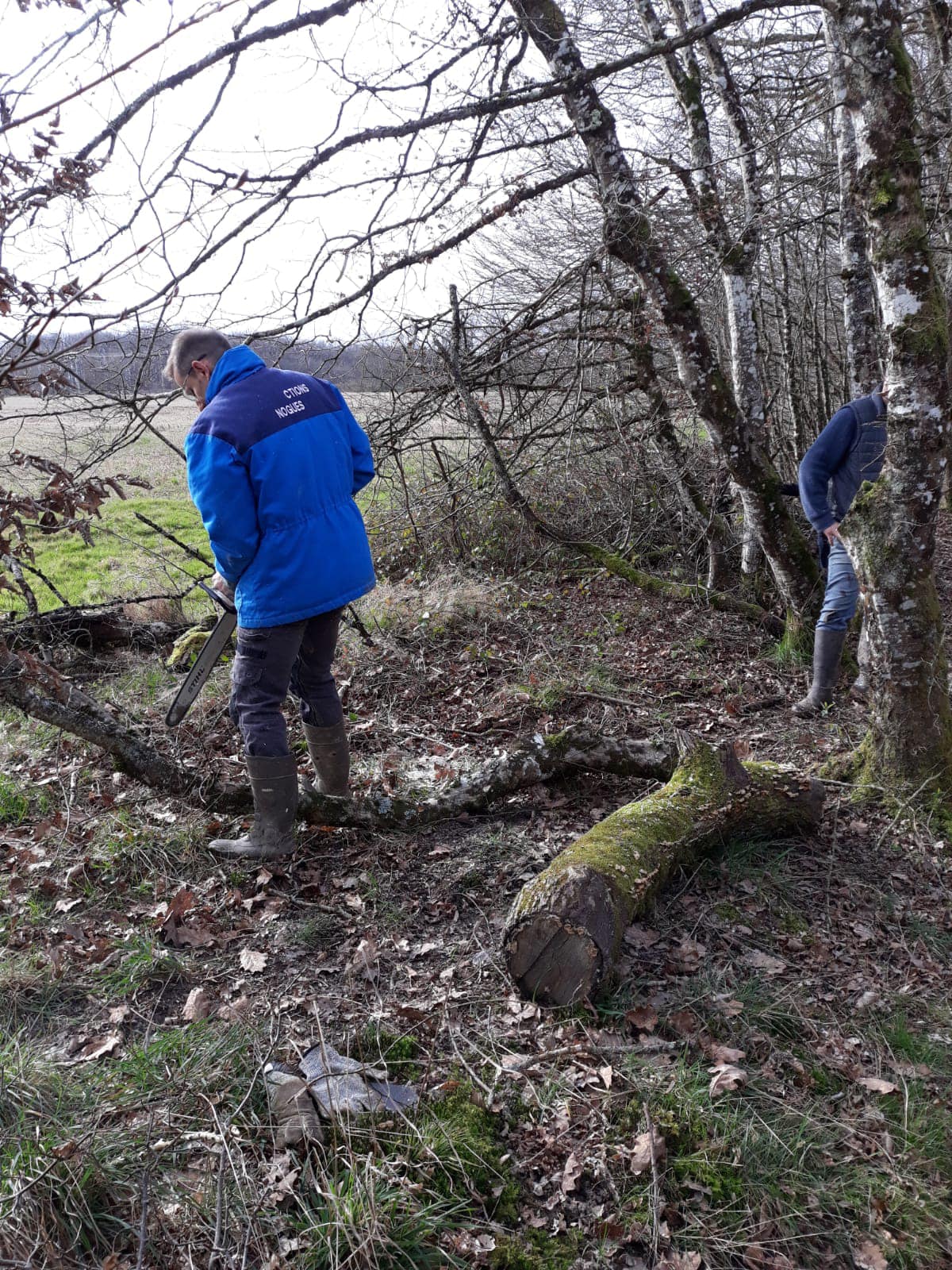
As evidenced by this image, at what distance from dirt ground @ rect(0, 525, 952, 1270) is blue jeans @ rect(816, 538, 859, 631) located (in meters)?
0.69

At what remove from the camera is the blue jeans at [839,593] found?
5133mm

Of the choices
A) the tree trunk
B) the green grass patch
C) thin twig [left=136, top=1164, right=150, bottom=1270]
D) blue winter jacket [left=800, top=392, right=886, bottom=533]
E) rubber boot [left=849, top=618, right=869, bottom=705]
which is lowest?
thin twig [left=136, top=1164, right=150, bottom=1270]

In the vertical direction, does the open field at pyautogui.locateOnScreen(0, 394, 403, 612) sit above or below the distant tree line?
below

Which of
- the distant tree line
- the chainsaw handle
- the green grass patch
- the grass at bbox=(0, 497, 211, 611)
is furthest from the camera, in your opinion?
the grass at bbox=(0, 497, 211, 611)

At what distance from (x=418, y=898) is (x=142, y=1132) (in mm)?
1497

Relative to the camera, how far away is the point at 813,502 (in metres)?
5.09

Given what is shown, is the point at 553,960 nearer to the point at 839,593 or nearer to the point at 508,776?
the point at 508,776

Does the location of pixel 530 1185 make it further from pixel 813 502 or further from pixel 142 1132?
pixel 813 502

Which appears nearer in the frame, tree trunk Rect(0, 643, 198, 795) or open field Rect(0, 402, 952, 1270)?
open field Rect(0, 402, 952, 1270)

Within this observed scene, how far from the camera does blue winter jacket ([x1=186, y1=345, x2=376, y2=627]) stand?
3.56 metres

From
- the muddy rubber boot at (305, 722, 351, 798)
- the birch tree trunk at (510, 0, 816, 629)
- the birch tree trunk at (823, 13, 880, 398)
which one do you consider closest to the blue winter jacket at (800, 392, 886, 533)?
the birch tree trunk at (510, 0, 816, 629)

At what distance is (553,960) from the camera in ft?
9.67

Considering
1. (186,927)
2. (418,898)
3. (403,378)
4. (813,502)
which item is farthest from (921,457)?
(403,378)

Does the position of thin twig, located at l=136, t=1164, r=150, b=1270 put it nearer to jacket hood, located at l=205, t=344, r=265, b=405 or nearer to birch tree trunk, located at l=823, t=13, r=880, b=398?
jacket hood, located at l=205, t=344, r=265, b=405
